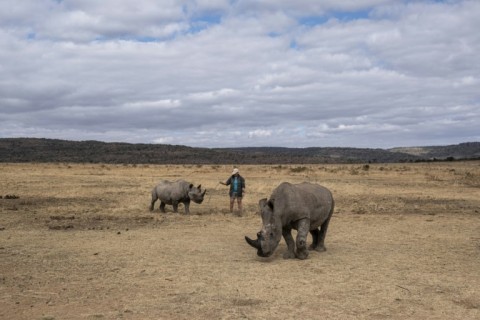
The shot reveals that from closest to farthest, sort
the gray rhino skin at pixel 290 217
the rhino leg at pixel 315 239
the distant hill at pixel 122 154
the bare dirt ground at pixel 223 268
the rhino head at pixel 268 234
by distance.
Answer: the bare dirt ground at pixel 223 268
the rhino head at pixel 268 234
the gray rhino skin at pixel 290 217
the rhino leg at pixel 315 239
the distant hill at pixel 122 154

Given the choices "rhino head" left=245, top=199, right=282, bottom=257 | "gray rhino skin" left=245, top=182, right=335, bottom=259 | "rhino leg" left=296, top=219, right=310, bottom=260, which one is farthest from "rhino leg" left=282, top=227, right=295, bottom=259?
"rhino head" left=245, top=199, right=282, bottom=257

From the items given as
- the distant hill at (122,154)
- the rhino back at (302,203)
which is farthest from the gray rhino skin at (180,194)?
the distant hill at (122,154)

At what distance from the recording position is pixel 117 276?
415 inches

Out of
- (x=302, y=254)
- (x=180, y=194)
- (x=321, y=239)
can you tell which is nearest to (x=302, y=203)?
(x=302, y=254)

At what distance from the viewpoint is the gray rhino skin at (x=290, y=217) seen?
11966mm

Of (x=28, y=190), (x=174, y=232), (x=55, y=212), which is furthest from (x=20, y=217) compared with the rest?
(x=28, y=190)

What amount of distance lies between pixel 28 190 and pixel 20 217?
1184 centimetres

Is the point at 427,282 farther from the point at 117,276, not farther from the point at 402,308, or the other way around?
the point at 117,276

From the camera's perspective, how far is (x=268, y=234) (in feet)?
39.3

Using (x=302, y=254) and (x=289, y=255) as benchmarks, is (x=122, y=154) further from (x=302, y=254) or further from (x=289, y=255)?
(x=302, y=254)

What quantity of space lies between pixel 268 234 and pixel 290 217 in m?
0.77

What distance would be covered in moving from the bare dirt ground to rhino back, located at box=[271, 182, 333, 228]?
1.00 metres

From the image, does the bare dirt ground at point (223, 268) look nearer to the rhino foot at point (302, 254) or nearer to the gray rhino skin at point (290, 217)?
the rhino foot at point (302, 254)

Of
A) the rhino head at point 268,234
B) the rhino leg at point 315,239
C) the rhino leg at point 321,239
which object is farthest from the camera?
the rhino leg at point 315,239
